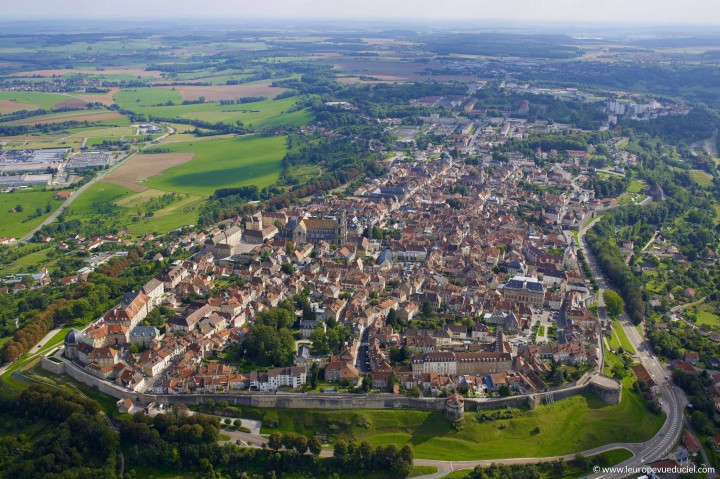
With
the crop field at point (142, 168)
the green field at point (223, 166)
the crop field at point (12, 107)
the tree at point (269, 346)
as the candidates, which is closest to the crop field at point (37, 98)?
the crop field at point (12, 107)

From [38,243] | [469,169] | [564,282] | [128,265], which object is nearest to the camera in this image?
[564,282]

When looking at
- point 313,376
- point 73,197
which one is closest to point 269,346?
point 313,376

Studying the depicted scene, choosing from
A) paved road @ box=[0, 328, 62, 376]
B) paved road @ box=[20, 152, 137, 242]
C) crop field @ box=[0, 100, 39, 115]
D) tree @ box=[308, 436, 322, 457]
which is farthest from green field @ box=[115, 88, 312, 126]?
tree @ box=[308, 436, 322, 457]

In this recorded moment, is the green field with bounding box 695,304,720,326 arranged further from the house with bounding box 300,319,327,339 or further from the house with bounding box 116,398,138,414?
the house with bounding box 116,398,138,414

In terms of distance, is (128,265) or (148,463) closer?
(148,463)

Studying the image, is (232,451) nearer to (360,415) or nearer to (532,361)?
(360,415)

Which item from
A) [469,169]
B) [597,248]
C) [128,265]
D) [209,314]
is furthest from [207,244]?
[469,169]

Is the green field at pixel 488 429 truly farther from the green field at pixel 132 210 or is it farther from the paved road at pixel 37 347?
the green field at pixel 132 210
